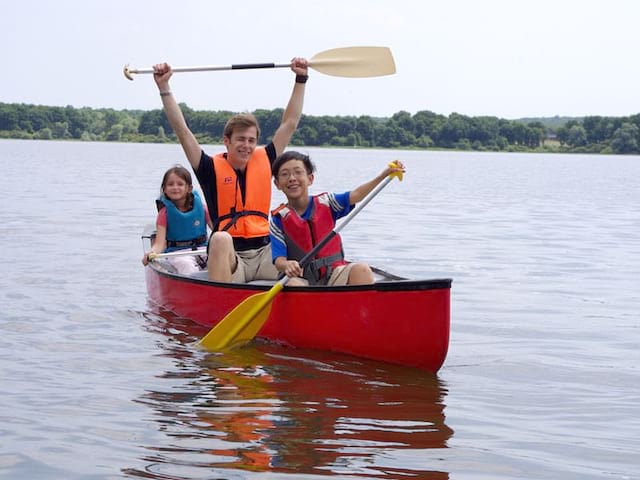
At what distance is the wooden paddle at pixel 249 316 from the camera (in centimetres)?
531

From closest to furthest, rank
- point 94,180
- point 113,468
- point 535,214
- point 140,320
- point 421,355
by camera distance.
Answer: point 113,468, point 421,355, point 140,320, point 535,214, point 94,180

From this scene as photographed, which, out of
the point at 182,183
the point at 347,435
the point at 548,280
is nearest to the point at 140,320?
the point at 182,183

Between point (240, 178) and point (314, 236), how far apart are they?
33.9 inches

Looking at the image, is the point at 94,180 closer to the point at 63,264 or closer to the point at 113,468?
the point at 63,264

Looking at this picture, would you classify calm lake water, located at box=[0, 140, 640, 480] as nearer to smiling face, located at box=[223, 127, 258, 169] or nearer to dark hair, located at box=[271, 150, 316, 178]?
dark hair, located at box=[271, 150, 316, 178]

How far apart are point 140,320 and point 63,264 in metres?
3.17

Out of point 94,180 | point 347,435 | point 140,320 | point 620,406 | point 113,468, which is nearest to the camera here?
point 113,468

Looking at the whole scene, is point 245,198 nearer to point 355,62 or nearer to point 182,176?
point 182,176

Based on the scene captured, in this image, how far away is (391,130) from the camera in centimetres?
6975

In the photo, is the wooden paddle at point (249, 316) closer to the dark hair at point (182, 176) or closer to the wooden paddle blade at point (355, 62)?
the wooden paddle blade at point (355, 62)

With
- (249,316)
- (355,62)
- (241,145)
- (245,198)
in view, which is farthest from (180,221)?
(249,316)

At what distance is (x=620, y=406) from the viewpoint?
457 centimetres

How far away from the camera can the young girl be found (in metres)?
6.99

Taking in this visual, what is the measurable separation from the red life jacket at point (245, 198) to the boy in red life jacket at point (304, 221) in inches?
24.4
